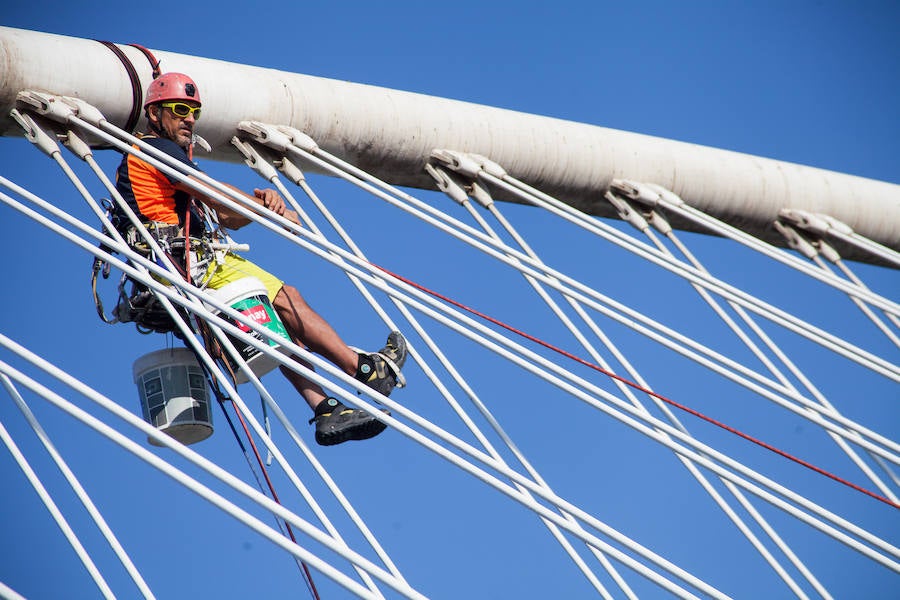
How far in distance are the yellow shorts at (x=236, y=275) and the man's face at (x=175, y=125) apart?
2.27ft

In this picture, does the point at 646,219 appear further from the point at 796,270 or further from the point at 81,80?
the point at 81,80

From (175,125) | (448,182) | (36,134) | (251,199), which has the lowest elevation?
(251,199)

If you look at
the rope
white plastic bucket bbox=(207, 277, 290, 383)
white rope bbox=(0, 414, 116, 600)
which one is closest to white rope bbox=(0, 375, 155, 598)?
white rope bbox=(0, 414, 116, 600)

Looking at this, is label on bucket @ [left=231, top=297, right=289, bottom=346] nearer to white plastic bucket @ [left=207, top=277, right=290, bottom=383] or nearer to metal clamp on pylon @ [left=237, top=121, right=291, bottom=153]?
white plastic bucket @ [left=207, top=277, right=290, bottom=383]

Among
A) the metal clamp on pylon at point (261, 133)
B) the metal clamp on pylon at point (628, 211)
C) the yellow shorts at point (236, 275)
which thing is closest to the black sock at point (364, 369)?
the yellow shorts at point (236, 275)

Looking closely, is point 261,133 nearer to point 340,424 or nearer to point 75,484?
point 340,424

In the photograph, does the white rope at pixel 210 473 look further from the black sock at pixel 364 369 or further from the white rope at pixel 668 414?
the white rope at pixel 668 414

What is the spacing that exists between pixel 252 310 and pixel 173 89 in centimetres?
137

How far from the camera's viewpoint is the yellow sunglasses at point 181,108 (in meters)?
8.48

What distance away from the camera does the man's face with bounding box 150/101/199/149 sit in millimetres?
8469

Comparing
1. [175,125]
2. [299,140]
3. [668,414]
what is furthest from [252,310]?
[668,414]

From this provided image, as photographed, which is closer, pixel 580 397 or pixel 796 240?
pixel 580 397

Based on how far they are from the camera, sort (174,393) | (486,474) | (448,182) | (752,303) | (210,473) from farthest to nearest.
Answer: (448,182), (752,303), (174,393), (486,474), (210,473)

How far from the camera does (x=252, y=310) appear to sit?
7.94 meters
